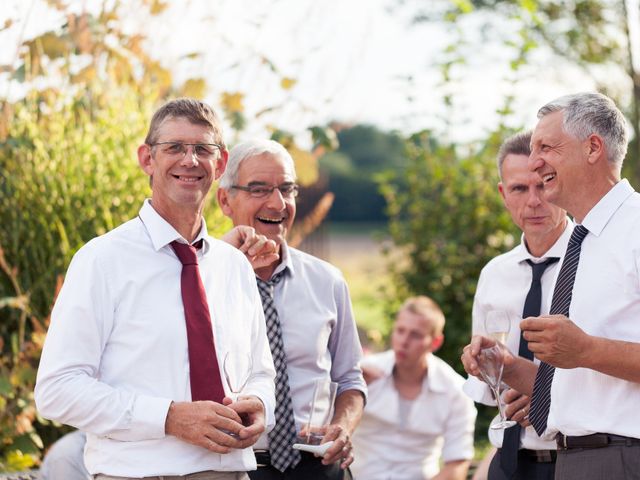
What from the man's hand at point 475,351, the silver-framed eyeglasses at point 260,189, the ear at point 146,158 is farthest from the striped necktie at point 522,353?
the ear at point 146,158

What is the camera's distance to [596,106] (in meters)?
3.17

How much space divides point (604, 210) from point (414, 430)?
9.43ft

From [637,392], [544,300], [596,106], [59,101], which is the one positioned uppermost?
[59,101]

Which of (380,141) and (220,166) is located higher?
(380,141)

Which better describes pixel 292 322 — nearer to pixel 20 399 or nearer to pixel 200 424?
pixel 200 424

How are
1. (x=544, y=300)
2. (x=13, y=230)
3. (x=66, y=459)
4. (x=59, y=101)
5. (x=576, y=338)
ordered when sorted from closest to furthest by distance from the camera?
(x=576, y=338), (x=544, y=300), (x=66, y=459), (x=13, y=230), (x=59, y=101)

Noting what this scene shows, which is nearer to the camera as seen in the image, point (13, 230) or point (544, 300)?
point (544, 300)

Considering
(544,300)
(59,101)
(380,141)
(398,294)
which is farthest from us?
(380,141)

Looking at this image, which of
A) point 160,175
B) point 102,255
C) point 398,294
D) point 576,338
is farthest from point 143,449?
point 398,294

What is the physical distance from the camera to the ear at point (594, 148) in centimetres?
312

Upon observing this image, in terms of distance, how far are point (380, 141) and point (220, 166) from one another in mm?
29568

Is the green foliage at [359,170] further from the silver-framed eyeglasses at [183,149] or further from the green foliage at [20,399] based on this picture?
the silver-framed eyeglasses at [183,149]

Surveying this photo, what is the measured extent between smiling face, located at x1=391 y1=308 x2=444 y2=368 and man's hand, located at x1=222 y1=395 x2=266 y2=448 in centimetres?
281

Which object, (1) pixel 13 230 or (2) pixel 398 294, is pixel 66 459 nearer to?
(1) pixel 13 230
